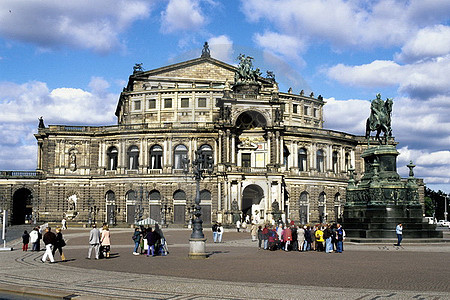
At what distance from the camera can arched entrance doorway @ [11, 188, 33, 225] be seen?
87250 mm

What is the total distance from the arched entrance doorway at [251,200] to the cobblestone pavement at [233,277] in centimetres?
4932

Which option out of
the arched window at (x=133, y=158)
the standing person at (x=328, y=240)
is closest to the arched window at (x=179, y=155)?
the arched window at (x=133, y=158)

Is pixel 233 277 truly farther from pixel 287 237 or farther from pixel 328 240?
pixel 287 237

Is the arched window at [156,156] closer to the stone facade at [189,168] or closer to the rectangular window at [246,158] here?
the stone facade at [189,168]

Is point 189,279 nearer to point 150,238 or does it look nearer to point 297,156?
point 150,238

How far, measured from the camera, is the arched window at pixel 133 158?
85.1 meters

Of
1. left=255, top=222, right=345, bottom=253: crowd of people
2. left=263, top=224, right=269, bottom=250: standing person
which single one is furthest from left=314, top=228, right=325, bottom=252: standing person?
left=263, top=224, right=269, bottom=250: standing person

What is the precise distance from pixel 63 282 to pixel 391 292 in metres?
10.6

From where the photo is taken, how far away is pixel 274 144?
7981cm

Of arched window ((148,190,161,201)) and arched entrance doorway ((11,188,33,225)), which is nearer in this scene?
arched window ((148,190,161,201))

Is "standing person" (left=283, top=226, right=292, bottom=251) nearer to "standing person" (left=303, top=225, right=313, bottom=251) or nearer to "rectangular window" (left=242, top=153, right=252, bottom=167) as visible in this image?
"standing person" (left=303, top=225, right=313, bottom=251)

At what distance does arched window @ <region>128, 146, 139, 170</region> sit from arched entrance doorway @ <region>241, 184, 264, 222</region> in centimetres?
1815

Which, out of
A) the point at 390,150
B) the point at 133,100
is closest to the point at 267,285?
the point at 390,150

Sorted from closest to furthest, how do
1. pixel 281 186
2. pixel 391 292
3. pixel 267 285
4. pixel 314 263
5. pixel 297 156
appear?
pixel 391 292, pixel 267 285, pixel 314 263, pixel 281 186, pixel 297 156
